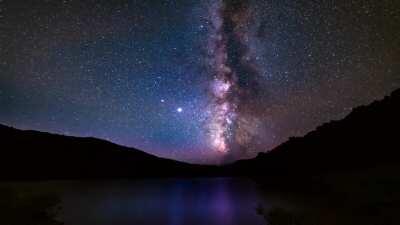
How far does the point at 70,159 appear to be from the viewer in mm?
145250

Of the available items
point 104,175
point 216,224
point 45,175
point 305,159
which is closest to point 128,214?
point 216,224

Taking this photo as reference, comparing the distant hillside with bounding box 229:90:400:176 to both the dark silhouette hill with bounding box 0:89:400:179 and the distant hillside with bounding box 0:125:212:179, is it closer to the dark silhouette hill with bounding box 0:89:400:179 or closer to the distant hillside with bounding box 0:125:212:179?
the dark silhouette hill with bounding box 0:89:400:179

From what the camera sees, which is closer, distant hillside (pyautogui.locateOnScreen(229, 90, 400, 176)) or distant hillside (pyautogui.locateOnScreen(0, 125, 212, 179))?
distant hillside (pyautogui.locateOnScreen(229, 90, 400, 176))

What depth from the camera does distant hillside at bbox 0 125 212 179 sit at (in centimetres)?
11988

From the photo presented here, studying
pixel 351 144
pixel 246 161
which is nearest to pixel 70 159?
pixel 246 161

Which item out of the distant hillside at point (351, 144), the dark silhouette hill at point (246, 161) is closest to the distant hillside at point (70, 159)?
the dark silhouette hill at point (246, 161)

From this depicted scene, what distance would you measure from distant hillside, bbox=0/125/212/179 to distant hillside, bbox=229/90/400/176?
63.5 meters

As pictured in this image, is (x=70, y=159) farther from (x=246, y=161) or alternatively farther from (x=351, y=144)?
(x=351, y=144)

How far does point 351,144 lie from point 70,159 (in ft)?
369

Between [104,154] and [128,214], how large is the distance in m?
144

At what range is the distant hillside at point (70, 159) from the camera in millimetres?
119875

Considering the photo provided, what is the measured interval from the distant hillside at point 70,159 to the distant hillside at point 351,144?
2500 inches

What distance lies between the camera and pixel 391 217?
1130 centimetres

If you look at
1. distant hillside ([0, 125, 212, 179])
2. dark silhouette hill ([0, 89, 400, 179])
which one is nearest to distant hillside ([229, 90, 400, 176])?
dark silhouette hill ([0, 89, 400, 179])
